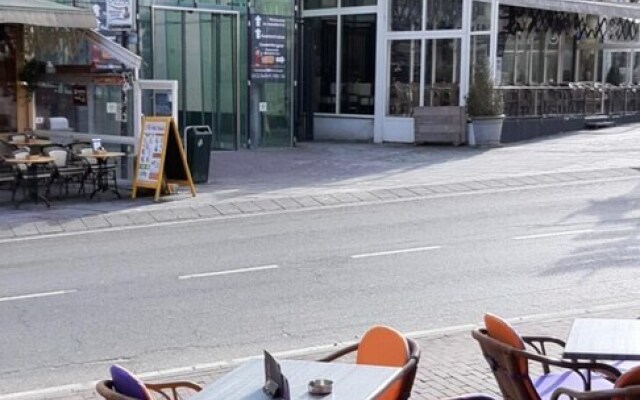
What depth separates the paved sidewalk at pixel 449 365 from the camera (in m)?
5.96

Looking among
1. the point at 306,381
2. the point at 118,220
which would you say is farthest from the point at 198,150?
the point at 306,381

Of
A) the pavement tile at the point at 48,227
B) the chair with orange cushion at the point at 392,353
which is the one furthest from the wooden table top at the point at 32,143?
the chair with orange cushion at the point at 392,353

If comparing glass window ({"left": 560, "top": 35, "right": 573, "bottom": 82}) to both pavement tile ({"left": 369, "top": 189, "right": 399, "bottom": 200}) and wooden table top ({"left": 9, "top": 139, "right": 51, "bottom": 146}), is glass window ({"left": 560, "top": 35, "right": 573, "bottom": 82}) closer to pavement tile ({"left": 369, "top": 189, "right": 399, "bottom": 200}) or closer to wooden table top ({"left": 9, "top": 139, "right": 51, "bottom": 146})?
pavement tile ({"left": 369, "top": 189, "right": 399, "bottom": 200})

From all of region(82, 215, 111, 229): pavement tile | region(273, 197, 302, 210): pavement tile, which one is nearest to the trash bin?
region(273, 197, 302, 210): pavement tile

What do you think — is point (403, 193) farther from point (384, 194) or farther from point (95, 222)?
point (95, 222)

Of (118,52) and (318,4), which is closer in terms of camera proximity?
(118,52)

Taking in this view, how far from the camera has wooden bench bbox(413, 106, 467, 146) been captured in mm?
25266

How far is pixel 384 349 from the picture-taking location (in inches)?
165

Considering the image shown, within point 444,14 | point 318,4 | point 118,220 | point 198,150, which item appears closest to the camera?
point 118,220

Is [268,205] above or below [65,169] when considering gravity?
below

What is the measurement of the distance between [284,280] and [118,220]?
5.27 meters

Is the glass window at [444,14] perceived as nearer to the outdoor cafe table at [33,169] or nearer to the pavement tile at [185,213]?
the pavement tile at [185,213]

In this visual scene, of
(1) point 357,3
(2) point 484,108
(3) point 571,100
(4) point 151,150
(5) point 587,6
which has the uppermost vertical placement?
(5) point 587,6

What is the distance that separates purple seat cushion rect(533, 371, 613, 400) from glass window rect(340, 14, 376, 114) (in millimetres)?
23899
